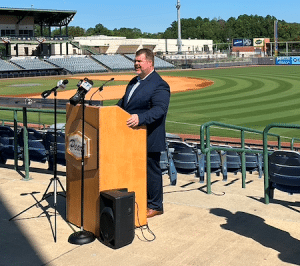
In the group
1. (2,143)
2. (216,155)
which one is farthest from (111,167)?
(2,143)

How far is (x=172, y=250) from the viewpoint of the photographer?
498 centimetres

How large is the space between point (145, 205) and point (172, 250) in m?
0.90

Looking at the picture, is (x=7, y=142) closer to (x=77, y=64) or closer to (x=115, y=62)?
(x=77, y=64)

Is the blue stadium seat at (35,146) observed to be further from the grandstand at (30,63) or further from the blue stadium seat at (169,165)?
the grandstand at (30,63)

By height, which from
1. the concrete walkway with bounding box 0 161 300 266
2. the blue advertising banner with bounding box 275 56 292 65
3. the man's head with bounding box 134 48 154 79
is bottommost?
the concrete walkway with bounding box 0 161 300 266

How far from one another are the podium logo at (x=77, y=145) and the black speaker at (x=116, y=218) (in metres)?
0.54

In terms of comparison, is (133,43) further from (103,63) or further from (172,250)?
(172,250)

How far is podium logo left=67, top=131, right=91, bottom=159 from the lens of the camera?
5410 mm

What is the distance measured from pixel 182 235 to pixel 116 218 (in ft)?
2.76

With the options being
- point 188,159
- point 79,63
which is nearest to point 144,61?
point 188,159

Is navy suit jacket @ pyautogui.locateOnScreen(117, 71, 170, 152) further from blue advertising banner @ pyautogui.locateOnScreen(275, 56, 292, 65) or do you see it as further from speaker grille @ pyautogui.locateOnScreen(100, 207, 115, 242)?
blue advertising banner @ pyautogui.locateOnScreen(275, 56, 292, 65)

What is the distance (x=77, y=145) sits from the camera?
220 inches

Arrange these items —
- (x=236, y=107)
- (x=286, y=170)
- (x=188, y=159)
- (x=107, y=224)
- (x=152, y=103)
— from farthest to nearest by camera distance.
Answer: (x=236, y=107), (x=188, y=159), (x=286, y=170), (x=152, y=103), (x=107, y=224)

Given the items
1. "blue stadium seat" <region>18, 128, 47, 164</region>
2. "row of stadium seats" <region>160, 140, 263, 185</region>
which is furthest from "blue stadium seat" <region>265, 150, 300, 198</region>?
"blue stadium seat" <region>18, 128, 47, 164</region>
